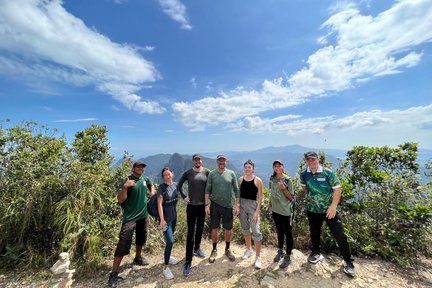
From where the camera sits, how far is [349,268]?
15.0ft

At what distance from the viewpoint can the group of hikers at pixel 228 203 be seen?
457 cm

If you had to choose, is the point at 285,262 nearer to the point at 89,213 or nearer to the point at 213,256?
the point at 213,256

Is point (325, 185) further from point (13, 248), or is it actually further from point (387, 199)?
point (13, 248)

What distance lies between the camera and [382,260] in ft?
16.8

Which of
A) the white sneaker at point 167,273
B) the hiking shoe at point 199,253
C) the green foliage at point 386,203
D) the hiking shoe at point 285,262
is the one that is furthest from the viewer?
the hiking shoe at point 199,253

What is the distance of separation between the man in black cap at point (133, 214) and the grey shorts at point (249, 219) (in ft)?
6.84

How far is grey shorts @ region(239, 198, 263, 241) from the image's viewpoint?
15.8 ft

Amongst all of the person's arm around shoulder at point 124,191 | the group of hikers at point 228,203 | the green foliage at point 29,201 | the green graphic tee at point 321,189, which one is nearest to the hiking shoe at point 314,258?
the group of hikers at point 228,203

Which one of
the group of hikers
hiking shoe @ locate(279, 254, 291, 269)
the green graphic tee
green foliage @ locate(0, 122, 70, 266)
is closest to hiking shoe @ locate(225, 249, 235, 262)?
the group of hikers

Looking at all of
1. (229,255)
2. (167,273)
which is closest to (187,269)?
(167,273)

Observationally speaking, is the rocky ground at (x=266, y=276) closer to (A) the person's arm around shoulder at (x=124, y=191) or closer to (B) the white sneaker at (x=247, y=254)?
(B) the white sneaker at (x=247, y=254)

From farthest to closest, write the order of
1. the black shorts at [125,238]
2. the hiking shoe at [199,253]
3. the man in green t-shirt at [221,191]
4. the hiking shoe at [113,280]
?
the hiking shoe at [199,253] → the man in green t-shirt at [221,191] → the black shorts at [125,238] → the hiking shoe at [113,280]

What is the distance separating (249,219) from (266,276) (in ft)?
3.70

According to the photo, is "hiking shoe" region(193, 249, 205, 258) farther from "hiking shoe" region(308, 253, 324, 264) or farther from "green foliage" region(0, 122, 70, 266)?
"green foliage" region(0, 122, 70, 266)
